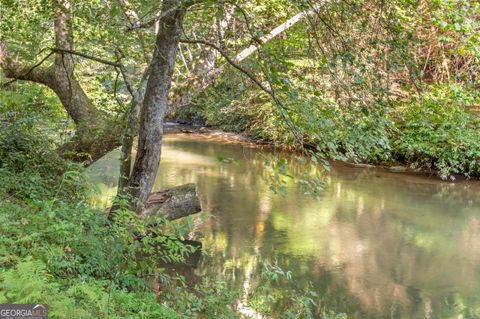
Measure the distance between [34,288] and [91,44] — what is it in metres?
7.24

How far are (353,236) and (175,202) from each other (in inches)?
113

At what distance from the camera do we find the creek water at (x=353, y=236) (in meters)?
6.50

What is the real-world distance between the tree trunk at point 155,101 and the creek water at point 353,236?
1018 millimetres

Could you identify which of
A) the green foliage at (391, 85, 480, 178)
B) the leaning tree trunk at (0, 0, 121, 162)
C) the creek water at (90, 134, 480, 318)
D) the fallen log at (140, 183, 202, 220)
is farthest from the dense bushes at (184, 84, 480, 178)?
the leaning tree trunk at (0, 0, 121, 162)

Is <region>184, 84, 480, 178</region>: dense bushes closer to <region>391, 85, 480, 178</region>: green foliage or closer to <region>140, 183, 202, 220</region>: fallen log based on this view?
<region>391, 85, 480, 178</region>: green foliage

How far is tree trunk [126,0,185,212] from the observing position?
585cm

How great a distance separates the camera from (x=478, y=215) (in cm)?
1044

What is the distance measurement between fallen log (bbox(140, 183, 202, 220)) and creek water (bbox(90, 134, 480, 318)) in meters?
0.59

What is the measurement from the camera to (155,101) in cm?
605

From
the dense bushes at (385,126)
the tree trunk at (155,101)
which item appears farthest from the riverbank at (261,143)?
the tree trunk at (155,101)

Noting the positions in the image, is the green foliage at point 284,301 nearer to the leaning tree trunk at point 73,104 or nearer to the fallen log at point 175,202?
the fallen log at point 175,202

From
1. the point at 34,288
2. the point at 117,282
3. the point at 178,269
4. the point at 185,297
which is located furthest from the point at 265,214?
the point at 34,288

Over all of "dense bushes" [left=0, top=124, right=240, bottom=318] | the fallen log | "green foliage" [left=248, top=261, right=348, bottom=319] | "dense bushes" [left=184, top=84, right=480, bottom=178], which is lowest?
"green foliage" [left=248, top=261, right=348, bottom=319]

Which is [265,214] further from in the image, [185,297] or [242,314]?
[185,297]
